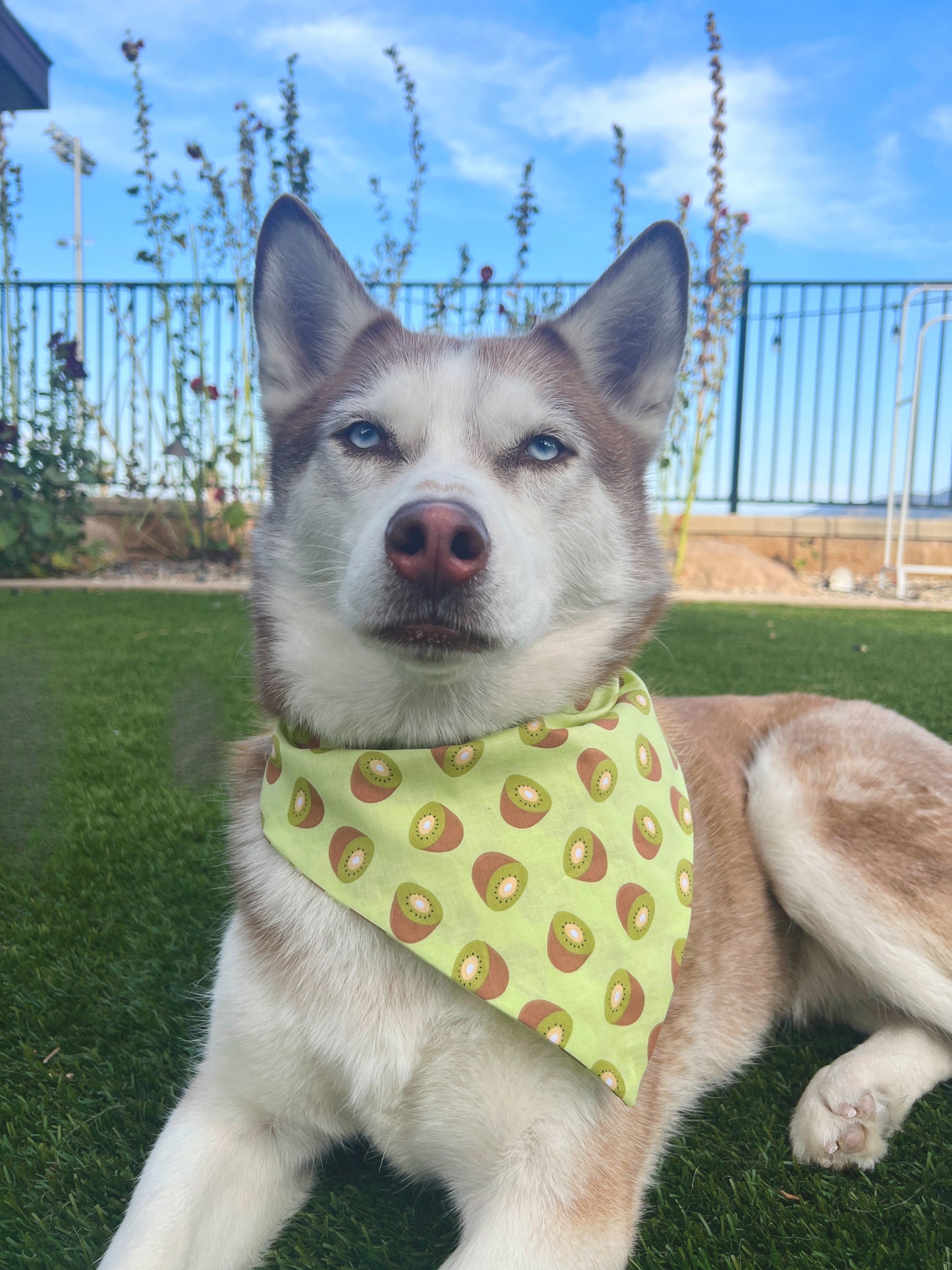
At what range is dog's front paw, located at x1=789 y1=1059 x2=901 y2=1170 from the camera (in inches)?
62.2

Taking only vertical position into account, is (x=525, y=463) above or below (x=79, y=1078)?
above

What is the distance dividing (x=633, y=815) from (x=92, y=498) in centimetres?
1080

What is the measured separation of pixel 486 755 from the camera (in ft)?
5.26

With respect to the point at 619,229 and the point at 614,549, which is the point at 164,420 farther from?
the point at 614,549

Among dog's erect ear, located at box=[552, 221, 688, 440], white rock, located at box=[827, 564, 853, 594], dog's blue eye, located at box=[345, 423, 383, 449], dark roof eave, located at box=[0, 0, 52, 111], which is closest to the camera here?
dog's blue eye, located at box=[345, 423, 383, 449]

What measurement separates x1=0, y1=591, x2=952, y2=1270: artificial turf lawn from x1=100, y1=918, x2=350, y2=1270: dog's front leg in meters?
0.07

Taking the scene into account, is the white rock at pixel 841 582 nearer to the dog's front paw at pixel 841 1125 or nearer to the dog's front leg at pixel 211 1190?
the dog's front paw at pixel 841 1125

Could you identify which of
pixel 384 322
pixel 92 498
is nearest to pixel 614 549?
pixel 384 322

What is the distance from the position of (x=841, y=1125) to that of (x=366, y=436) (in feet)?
5.02

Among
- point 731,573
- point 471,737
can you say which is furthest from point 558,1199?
point 731,573

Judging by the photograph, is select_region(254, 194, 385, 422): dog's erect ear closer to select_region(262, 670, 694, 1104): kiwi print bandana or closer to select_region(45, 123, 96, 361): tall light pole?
select_region(262, 670, 694, 1104): kiwi print bandana

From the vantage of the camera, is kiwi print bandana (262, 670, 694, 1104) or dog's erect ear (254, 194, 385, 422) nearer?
kiwi print bandana (262, 670, 694, 1104)

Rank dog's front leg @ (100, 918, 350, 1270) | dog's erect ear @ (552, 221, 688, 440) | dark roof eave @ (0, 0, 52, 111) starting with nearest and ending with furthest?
dog's front leg @ (100, 918, 350, 1270) → dog's erect ear @ (552, 221, 688, 440) → dark roof eave @ (0, 0, 52, 111)

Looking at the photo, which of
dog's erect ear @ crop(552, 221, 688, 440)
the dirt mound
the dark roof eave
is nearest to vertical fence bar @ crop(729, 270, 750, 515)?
the dirt mound
